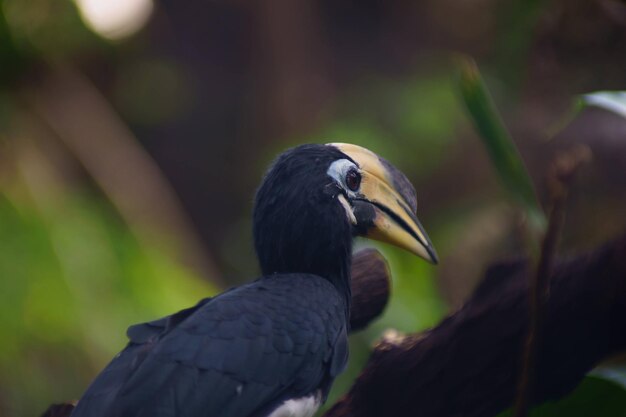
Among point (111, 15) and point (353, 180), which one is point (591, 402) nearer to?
point (353, 180)

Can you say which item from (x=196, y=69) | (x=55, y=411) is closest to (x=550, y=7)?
(x=55, y=411)

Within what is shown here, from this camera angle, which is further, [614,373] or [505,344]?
[505,344]

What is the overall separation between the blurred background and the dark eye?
0.37 meters

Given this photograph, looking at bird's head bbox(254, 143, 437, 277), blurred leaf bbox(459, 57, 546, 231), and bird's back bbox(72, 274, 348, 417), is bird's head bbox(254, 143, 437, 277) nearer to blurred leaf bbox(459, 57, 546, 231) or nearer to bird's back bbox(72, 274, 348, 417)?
bird's back bbox(72, 274, 348, 417)

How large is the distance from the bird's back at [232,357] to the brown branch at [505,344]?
145 mm

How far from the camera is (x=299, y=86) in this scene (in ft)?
18.4

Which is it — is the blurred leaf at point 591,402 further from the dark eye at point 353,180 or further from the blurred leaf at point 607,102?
the dark eye at point 353,180

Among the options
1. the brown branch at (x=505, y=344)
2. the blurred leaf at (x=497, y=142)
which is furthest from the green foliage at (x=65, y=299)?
the blurred leaf at (x=497, y=142)

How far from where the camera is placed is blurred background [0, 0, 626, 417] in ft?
11.5

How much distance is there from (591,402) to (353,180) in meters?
0.73

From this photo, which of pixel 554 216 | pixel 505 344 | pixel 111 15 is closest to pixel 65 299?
pixel 111 15

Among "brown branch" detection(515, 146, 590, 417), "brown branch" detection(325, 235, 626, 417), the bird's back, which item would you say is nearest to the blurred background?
"brown branch" detection(325, 235, 626, 417)

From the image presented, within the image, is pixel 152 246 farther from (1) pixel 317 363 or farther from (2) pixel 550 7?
(1) pixel 317 363

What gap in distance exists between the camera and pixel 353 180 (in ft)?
7.47
